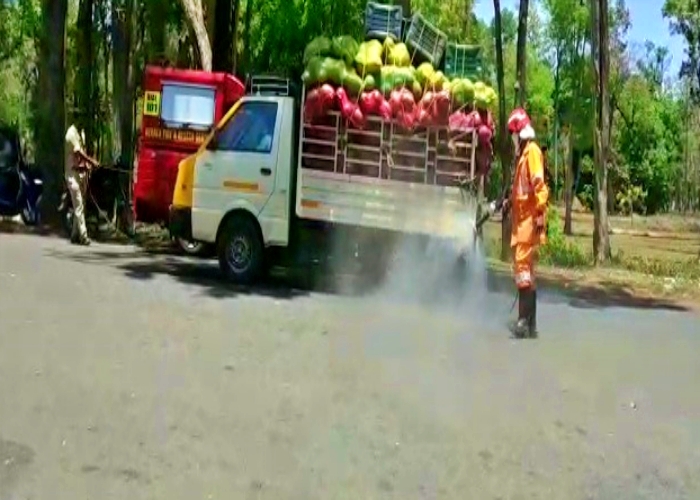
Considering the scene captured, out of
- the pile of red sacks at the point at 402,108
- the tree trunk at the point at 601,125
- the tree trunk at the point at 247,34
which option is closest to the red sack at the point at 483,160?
the pile of red sacks at the point at 402,108

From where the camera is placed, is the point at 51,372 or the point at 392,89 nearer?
the point at 51,372

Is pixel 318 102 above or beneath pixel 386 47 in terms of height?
beneath

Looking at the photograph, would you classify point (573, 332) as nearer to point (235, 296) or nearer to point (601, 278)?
point (235, 296)

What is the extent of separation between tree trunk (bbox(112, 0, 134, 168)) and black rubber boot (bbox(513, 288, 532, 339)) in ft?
38.1

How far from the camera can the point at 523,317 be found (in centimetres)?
1038

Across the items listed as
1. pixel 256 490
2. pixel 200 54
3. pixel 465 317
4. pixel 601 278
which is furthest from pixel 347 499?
pixel 200 54

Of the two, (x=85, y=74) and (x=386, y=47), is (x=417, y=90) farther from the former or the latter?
(x=85, y=74)

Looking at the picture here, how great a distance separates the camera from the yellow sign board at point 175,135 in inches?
627

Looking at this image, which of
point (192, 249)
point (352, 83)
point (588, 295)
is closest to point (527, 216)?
point (352, 83)

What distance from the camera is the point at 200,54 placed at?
18.4 meters

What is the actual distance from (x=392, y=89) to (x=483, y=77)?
1488mm

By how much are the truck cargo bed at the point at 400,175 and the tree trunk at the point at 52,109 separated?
26.9ft

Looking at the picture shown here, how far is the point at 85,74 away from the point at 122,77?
3134mm

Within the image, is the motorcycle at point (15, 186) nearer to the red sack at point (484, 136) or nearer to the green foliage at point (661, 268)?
the red sack at point (484, 136)
